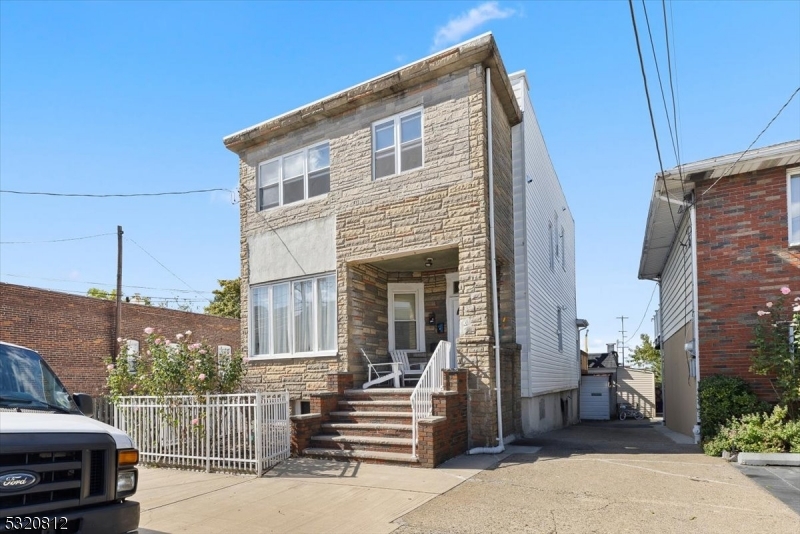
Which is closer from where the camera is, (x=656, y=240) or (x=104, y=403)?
(x=104, y=403)

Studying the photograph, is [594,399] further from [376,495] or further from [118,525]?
[118,525]

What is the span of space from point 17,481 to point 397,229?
27.8ft

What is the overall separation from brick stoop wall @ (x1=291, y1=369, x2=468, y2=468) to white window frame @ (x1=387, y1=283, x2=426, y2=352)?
8.31 ft

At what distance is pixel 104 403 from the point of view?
12.0 metres

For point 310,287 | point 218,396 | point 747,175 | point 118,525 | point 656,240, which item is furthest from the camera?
point 656,240

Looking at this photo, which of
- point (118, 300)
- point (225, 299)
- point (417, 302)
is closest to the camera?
point (417, 302)

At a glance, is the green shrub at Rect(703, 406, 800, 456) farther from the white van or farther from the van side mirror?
the van side mirror

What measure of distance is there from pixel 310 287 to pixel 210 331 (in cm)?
1708

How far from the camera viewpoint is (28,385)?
5273mm

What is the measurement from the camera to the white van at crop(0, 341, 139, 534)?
3902 millimetres

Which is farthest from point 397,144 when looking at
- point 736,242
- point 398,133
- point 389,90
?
point 736,242

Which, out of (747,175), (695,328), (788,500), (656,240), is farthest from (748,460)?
(656,240)

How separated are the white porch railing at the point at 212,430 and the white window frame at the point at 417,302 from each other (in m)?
4.28

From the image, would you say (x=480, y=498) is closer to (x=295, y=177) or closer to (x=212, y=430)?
(x=212, y=430)
